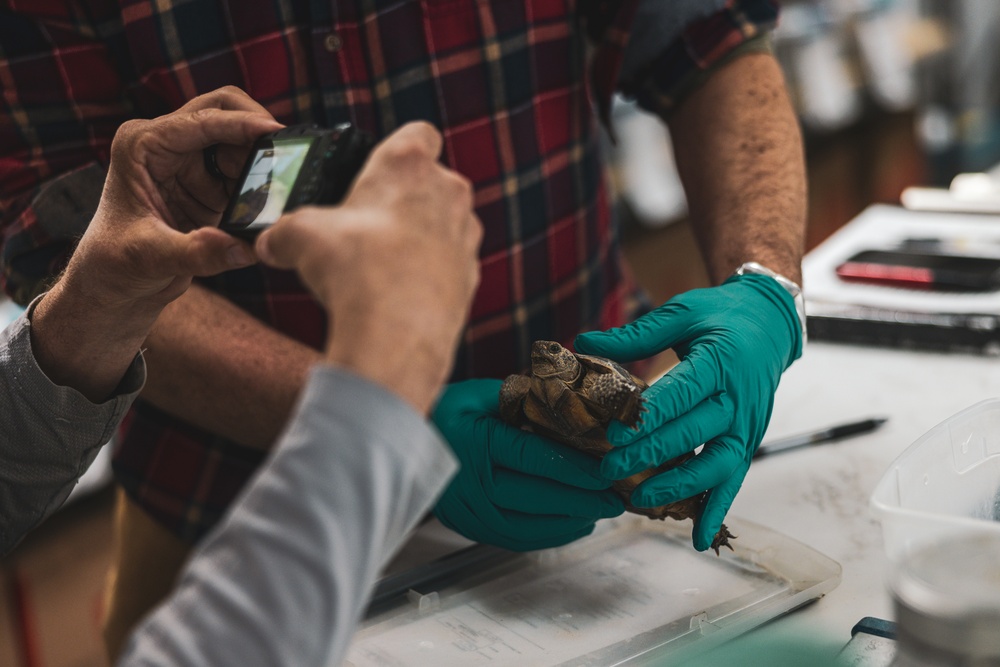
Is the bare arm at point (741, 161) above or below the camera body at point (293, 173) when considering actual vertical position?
below

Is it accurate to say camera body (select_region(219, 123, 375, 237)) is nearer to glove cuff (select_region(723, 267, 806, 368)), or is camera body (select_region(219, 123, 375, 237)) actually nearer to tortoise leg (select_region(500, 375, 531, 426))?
tortoise leg (select_region(500, 375, 531, 426))

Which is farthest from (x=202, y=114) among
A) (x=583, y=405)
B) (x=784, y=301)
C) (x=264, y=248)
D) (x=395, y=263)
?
(x=784, y=301)

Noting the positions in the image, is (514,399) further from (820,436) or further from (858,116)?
(858,116)

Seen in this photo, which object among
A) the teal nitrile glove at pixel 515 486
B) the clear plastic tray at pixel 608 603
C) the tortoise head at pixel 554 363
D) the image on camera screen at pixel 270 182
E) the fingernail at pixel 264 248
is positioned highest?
the image on camera screen at pixel 270 182

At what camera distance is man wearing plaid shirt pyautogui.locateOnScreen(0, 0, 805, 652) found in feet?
3.43

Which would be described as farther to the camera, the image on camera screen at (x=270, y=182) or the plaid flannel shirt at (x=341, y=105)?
the plaid flannel shirt at (x=341, y=105)

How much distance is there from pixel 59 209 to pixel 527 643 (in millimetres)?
770

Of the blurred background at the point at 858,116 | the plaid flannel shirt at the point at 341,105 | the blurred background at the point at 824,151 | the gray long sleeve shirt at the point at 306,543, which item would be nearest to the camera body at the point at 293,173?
the gray long sleeve shirt at the point at 306,543

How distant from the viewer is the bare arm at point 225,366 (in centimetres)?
122

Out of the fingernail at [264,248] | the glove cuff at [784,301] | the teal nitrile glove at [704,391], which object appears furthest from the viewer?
the glove cuff at [784,301]

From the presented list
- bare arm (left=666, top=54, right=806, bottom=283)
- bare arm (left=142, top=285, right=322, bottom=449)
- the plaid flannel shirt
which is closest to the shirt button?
the plaid flannel shirt

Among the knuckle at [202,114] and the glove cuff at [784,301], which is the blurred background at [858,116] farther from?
the knuckle at [202,114]

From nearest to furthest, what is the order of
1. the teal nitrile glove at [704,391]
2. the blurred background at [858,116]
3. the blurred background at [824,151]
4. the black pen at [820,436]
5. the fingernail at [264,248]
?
1. the fingernail at [264,248]
2. the teal nitrile glove at [704,391]
3. the black pen at [820,436]
4. the blurred background at [824,151]
5. the blurred background at [858,116]

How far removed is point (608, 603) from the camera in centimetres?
100
